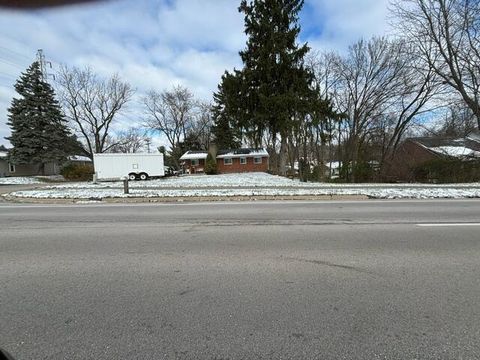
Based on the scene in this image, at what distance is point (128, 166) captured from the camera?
90.0ft

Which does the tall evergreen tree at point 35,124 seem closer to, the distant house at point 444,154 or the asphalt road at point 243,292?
the asphalt road at point 243,292

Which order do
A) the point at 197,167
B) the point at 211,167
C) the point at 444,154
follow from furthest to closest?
1. the point at 197,167
2. the point at 211,167
3. the point at 444,154

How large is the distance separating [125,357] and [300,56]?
1203 inches

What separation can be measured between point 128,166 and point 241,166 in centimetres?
2226

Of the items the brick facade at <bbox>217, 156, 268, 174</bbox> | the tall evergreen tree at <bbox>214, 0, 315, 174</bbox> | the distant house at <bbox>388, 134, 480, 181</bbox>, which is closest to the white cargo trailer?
the tall evergreen tree at <bbox>214, 0, 315, 174</bbox>

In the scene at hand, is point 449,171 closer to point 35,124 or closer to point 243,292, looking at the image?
point 243,292

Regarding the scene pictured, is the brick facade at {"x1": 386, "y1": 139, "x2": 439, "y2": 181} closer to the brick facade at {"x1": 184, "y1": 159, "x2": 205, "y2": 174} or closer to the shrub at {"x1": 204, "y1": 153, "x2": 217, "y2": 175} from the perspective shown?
the shrub at {"x1": 204, "y1": 153, "x2": 217, "y2": 175}

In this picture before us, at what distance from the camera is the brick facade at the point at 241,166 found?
153ft

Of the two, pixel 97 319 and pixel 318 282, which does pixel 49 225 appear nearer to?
pixel 97 319

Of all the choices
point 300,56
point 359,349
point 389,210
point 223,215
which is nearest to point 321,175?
point 300,56

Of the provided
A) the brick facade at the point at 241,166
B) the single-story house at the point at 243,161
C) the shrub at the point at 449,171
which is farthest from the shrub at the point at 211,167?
the shrub at the point at 449,171

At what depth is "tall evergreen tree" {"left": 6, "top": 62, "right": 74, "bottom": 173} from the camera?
1237 inches

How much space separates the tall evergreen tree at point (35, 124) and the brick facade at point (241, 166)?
2192cm

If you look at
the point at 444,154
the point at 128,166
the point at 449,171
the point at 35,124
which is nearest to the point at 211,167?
the point at 128,166
